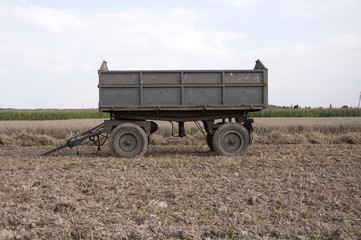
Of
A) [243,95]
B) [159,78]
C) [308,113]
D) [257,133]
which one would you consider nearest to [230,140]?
[243,95]

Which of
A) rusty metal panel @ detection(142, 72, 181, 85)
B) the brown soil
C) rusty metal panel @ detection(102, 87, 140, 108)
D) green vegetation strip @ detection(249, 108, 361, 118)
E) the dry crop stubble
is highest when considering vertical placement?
rusty metal panel @ detection(142, 72, 181, 85)

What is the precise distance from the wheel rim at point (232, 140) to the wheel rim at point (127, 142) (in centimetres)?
243

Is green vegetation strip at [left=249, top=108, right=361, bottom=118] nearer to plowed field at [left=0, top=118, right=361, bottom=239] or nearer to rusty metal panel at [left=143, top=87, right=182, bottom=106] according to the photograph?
rusty metal panel at [left=143, top=87, right=182, bottom=106]

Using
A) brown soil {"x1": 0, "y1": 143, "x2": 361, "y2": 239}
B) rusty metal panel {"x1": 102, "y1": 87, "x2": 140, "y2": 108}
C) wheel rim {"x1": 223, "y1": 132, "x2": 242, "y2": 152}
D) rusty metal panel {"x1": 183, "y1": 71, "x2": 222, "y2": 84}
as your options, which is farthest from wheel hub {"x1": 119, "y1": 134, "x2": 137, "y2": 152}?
wheel rim {"x1": 223, "y1": 132, "x2": 242, "y2": 152}

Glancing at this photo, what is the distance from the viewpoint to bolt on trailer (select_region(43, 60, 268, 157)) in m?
9.72

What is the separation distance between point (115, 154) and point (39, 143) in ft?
18.5

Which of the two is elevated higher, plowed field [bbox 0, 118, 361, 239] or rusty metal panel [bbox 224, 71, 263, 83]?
rusty metal panel [bbox 224, 71, 263, 83]

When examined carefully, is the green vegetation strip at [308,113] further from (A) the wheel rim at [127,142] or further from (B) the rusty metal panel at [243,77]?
(A) the wheel rim at [127,142]

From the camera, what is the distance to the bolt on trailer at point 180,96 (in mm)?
9719

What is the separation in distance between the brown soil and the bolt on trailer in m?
1.28

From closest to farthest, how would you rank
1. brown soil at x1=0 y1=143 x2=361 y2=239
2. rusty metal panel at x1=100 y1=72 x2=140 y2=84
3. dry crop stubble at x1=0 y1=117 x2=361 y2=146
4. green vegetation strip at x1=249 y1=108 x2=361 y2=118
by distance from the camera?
brown soil at x1=0 y1=143 x2=361 y2=239
rusty metal panel at x1=100 y1=72 x2=140 y2=84
dry crop stubble at x1=0 y1=117 x2=361 y2=146
green vegetation strip at x1=249 y1=108 x2=361 y2=118

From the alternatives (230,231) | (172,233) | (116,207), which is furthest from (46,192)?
(230,231)

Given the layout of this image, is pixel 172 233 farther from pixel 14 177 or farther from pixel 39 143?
pixel 39 143

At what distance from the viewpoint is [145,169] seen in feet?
26.6
